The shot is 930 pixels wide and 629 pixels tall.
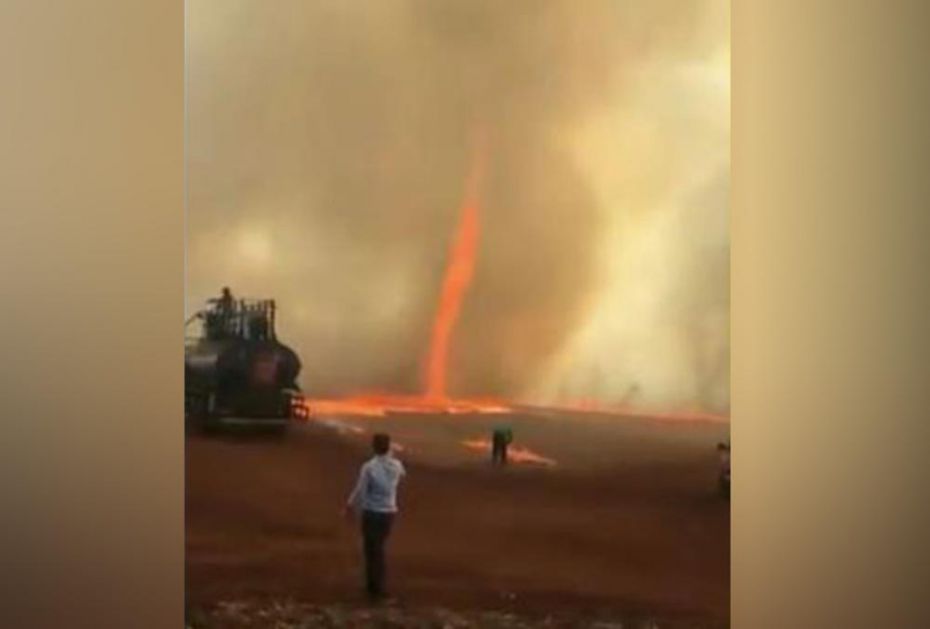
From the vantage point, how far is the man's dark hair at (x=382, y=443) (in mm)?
1403

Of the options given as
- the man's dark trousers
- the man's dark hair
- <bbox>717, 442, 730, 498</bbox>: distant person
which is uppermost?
the man's dark hair

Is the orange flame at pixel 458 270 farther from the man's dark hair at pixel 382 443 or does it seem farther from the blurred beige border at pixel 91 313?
the blurred beige border at pixel 91 313

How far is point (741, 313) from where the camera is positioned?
4.65 ft

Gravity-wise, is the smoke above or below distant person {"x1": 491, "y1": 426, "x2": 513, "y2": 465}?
above

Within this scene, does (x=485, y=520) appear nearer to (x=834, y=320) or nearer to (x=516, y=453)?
(x=516, y=453)

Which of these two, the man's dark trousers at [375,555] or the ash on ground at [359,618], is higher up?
the man's dark trousers at [375,555]

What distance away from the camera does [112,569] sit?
1.42 meters

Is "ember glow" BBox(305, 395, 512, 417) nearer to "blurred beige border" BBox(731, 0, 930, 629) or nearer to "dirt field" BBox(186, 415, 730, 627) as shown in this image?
"dirt field" BBox(186, 415, 730, 627)

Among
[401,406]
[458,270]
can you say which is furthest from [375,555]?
[458,270]

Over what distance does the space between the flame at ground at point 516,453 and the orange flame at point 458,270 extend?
0.09 metres

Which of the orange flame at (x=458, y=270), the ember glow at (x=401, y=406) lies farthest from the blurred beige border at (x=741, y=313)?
the orange flame at (x=458, y=270)

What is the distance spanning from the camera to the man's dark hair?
4.60 ft

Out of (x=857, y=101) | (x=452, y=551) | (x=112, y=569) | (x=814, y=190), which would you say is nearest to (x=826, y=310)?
(x=814, y=190)

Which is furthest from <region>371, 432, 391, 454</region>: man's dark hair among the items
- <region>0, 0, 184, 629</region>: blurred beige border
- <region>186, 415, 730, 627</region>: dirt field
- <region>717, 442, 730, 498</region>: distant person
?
<region>717, 442, 730, 498</region>: distant person
